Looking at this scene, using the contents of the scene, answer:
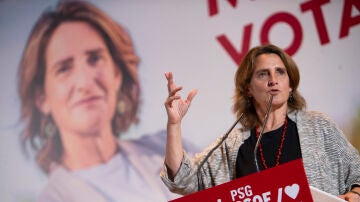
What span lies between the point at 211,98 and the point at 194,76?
6.6 inches

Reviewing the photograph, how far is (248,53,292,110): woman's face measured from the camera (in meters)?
2.11

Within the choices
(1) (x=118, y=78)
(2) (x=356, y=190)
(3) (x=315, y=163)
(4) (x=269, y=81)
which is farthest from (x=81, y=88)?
(2) (x=356, y=190)

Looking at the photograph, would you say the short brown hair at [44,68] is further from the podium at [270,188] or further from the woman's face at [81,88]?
the podium at [270,188]

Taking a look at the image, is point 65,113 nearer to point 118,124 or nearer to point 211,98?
point 118,124

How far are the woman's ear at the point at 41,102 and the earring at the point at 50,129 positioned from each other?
0.06m

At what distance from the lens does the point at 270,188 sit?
153 centimetres

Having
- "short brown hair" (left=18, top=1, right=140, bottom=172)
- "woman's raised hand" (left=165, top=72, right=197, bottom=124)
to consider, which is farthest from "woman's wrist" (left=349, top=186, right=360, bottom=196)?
"short brown hair" (left=18, top=1, right=140, bottom=172)

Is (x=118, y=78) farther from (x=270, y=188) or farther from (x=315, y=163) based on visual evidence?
(x=270, y=188)

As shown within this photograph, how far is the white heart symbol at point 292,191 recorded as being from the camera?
4.89 feet

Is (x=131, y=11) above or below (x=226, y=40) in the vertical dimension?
above

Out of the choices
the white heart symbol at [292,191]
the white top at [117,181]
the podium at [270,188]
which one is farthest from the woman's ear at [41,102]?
the white heart symbol at [292,191]

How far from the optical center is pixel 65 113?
3.30 meters

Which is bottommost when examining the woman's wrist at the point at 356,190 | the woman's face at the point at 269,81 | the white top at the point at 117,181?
the white top at the point at 117,181

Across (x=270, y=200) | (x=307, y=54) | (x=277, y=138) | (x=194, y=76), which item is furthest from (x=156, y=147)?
(x=270, y=200)
